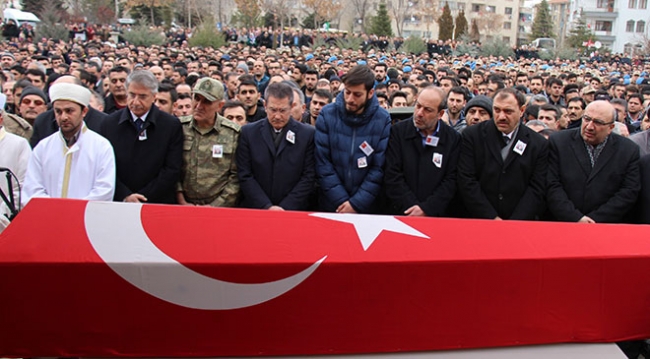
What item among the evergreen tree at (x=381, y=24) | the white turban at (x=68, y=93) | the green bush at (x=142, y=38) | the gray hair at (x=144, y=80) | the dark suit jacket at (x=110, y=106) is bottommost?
the dark suit jacket at (x=110, y=106)

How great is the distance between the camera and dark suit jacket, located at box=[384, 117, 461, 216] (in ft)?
15.3

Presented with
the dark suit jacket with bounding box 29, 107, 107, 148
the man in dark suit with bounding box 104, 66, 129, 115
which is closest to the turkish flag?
the dark suit jacket with bounding box 29, 107, 107, 148

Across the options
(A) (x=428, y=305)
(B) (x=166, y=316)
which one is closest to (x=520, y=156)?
(A) (x=428, y=305)

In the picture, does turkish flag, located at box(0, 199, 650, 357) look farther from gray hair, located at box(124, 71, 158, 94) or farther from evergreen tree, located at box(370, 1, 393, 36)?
evergreen tree, located at box(370, 1, 393, 36)

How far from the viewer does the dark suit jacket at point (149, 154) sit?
4574 mm

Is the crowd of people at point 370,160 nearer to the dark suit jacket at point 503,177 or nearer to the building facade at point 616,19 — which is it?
the dark suit jacket at point 503,177

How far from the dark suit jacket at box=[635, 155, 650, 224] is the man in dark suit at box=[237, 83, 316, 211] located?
8.50ft

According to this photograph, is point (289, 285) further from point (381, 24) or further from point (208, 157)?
point (381, 24)

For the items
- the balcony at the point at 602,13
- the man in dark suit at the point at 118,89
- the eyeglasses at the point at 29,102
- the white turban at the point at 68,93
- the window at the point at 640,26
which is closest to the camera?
the white turban at the point at 68,93

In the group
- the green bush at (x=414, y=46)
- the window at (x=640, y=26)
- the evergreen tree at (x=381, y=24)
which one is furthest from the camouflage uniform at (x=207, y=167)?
the window at (x=640, y=26)

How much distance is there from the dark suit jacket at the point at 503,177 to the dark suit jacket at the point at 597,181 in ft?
0.42

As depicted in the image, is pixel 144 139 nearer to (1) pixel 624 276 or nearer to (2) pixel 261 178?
(2) pixel 261 178

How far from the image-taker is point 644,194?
15.2 feet

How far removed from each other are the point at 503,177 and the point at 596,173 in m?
0.72
